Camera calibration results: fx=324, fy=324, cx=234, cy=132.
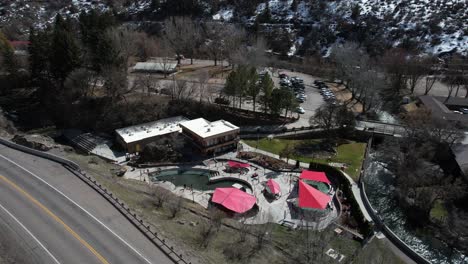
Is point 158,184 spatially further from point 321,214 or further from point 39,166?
point 321,214

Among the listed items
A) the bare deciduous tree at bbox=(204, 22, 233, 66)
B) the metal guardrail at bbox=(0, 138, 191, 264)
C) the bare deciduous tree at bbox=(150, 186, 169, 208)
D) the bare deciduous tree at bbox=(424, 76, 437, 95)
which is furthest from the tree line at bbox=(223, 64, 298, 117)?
the bare deciduous tree at bbox=(424, 76, 437, 95)

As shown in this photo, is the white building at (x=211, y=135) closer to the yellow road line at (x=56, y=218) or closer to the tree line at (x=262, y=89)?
the tree line at (x=262, y=89)

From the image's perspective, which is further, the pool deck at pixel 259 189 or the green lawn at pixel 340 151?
the green lawn at pixel 340 151

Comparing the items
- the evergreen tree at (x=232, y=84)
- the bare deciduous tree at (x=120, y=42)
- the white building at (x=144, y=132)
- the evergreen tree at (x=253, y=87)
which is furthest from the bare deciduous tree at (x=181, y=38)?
the white building at (x=144, y=132)

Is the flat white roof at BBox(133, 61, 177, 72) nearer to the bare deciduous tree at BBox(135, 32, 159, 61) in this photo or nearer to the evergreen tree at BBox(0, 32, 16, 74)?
the bare deciduous tree at BBox(135, 32, 159, 61)

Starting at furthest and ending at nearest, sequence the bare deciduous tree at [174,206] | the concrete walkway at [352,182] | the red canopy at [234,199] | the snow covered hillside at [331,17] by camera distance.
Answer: the snow covered hillside at [331,17]
the concrete walkway at [352,182]
the red canopy at [234,199]
the bare deciduous tree at [174,206]

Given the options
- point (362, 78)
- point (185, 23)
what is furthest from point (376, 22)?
point (185, 23)

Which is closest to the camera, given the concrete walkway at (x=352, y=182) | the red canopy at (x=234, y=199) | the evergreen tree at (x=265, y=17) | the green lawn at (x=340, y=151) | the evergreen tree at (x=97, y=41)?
the red canopy at (x=234, y=199)
